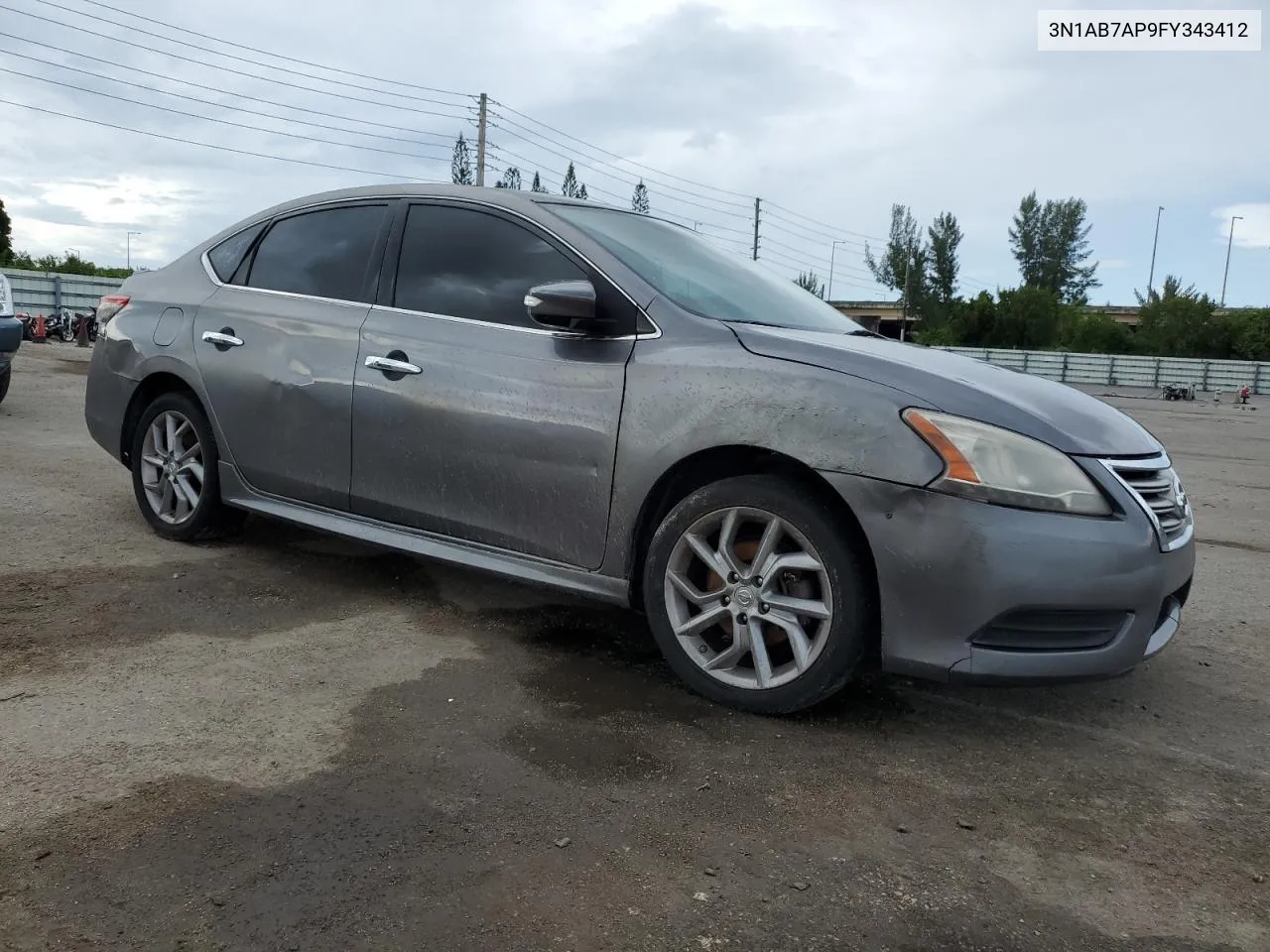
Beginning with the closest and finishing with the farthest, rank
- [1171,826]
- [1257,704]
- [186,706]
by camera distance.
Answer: [1171,826]
[186,706]
[1257,704]

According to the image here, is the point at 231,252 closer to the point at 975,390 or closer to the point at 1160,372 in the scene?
the point at 975,390

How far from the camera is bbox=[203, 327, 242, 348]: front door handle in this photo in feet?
15.0

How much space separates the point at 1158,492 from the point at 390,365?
8.62 ft

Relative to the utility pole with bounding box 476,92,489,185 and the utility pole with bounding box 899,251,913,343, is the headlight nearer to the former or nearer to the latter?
the utility pole with bounding box 476,92,489,185

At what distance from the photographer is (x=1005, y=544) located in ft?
9.19

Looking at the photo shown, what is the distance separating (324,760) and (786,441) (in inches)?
60.5

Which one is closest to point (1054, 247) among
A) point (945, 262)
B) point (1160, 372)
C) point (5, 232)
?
point (945, 262)

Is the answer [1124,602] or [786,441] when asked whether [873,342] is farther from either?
[1124,602]

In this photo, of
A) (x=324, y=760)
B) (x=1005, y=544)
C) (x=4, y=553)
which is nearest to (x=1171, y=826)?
(x=1005, y=544)

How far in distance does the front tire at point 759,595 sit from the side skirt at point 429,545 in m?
0.25

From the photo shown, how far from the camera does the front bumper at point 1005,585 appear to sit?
2.81 metres

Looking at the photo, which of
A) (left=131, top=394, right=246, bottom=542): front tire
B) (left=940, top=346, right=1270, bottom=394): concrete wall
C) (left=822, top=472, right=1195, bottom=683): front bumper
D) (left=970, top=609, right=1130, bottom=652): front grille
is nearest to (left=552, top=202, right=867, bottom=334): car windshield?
(left=822, top=472, right=1195, bottom=683): front bumper

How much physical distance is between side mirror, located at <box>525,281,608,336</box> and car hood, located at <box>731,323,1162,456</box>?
1.54ft

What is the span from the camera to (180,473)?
488 cm
